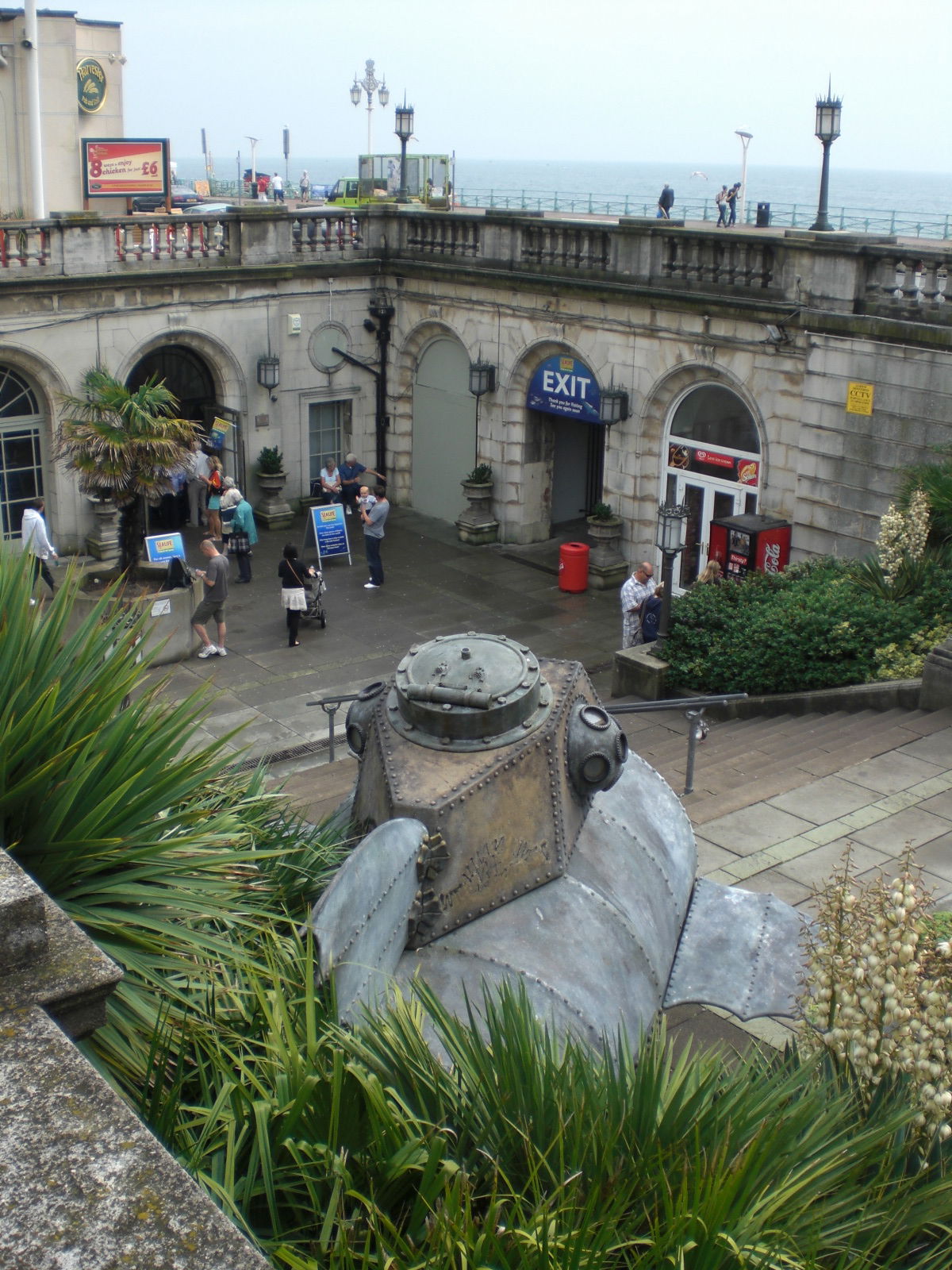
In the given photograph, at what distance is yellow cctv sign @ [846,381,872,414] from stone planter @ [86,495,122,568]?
36.9 ft

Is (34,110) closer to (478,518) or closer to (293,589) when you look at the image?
(478,518)

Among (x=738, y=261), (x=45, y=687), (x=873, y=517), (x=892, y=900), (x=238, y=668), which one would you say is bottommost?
(x=238, y=668)

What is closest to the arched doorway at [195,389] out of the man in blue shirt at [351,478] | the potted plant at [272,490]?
the potted plant at [272,490]

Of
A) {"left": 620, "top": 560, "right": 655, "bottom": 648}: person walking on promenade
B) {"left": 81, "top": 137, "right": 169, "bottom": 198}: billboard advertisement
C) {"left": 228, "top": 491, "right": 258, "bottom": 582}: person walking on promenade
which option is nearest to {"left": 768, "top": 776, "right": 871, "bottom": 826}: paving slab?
{"left": 620, "top": 560, "right": 655, "bottom": 648}: person walking on promenade

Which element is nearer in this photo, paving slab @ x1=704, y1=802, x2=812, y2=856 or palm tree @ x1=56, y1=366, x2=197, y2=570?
paving slab @ x1=704, y1=802, x2=812, y2=856

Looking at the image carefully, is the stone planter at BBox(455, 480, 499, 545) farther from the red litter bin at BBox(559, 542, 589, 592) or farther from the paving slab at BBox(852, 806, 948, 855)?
the paving slab at BBox(852, 806, 948, 855)

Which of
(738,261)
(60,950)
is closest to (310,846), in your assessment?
(60,950)

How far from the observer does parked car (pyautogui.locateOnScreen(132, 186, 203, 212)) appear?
27469 millimetres

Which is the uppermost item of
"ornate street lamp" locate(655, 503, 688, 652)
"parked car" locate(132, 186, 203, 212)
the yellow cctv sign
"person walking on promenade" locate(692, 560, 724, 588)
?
"parked car" locate(132, 186, 203, 212)

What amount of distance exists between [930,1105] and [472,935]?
1.91 m

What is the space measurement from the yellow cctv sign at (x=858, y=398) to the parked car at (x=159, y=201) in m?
15.7

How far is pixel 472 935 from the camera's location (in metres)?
5.72

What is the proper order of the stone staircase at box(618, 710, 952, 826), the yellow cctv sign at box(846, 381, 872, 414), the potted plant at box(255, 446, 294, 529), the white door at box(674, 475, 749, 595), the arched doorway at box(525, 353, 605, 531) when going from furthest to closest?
the potted plant at box(255, 446, 294, 529) < the arched doorway at box(525, 353, 605, 531) < the white door at box(674, 475, 749, 595) < the yellow cctv sign at box(846, 381, 872, 414) < the stone staircase at box(618, 710, 952, 826)

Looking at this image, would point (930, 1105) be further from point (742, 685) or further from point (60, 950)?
point (742, 685)
